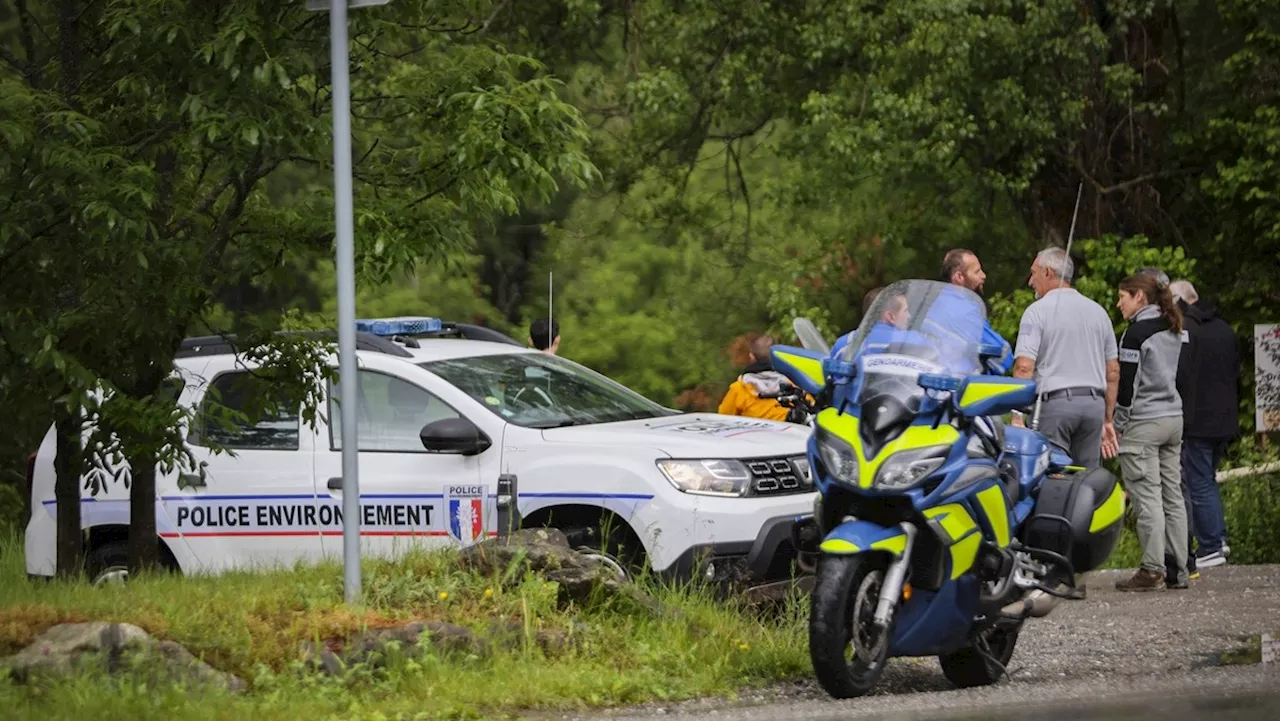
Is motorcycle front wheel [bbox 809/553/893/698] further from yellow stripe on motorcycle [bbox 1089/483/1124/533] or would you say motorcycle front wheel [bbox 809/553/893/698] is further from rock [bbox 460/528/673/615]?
rock [bbox 460/528/673/615]

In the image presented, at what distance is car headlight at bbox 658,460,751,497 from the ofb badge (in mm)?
1008

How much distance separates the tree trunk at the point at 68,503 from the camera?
9320 millimetres

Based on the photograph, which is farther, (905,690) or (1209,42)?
(1209,42)

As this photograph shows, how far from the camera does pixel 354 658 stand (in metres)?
7.36

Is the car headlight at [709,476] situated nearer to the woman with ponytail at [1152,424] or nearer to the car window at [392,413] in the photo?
the car window at [392,413]

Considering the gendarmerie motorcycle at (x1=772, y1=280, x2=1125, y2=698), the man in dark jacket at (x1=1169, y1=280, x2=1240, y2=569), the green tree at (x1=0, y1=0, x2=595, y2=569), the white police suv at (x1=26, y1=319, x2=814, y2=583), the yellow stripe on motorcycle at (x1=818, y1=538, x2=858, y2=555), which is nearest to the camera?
the yellow stripe on motorcycle at (x1=818, y1=538, x2=858, y2=555)

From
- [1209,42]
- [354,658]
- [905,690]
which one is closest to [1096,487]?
[905,690]

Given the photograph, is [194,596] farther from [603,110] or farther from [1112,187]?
[603,110]

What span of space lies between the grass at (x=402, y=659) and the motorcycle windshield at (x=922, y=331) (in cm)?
141

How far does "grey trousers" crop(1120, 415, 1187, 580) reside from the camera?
10.9m

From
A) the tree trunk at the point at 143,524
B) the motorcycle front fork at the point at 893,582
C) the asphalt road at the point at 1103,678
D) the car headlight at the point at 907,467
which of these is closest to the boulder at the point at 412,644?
the asphalt road at the point at 1103,678

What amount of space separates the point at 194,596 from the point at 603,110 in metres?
15.1

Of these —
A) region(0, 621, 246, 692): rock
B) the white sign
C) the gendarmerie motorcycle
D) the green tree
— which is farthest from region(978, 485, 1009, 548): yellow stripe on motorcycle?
the white sign

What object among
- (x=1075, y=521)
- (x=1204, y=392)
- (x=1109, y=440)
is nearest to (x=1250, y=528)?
(x=1204, y=392)
